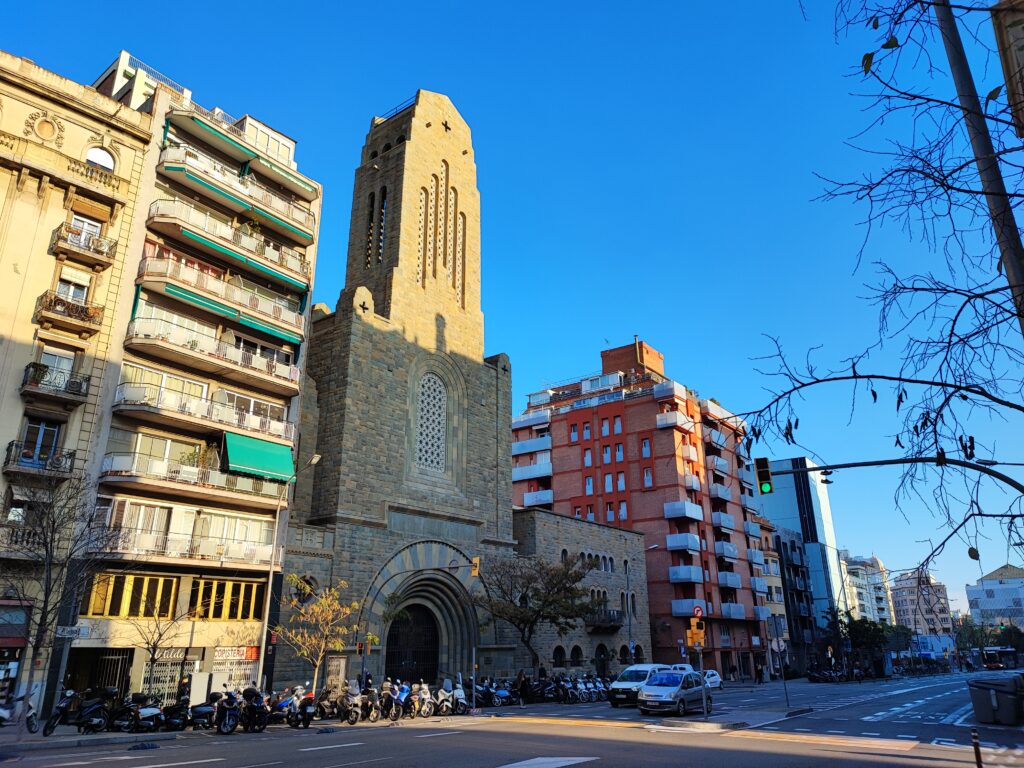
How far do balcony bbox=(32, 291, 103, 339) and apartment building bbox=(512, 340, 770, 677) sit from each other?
37.3m

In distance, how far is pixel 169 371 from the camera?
84.3 ft

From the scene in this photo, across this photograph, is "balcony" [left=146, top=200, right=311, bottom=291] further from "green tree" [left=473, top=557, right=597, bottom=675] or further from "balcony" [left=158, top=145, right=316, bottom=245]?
"green tree" [left=473, top=557, right=597, bottom=675]

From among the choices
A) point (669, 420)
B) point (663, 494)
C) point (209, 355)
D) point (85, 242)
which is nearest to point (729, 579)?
point (663, 494)

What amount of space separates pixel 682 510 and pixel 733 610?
34.8 ft

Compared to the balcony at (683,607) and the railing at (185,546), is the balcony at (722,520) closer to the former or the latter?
the balcony at (683,607)

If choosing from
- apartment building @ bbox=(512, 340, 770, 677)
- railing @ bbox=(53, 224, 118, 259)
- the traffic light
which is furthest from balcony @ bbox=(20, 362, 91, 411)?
apartment building @ bbox=(512, 340, 770, 677)


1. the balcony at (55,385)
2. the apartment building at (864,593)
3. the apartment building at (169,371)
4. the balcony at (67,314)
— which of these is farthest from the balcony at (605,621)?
the apartment building at (864,593)

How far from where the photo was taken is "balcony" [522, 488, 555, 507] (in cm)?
6027

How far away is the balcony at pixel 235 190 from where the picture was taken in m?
26.9

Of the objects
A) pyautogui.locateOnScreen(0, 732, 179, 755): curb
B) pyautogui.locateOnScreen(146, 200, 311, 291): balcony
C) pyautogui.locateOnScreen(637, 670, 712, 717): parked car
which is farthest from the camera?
pyautogui.locateOnScreen(146, 200, 311, 291): balcony

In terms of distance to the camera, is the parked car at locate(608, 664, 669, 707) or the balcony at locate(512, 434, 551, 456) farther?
the balcony at locate(512, 434, 551, 456)

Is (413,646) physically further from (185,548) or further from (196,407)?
(196,407)

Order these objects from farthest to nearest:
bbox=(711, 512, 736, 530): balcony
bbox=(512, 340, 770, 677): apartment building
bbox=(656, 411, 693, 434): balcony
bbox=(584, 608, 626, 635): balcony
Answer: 1. bbox=(711, 512, 736, 530): balcony
2. bbox=(656, 411, 693, 434): balcony
3. bbox=(512, 340, 770, 677): apartment building
4. bbox=(584, 608, 626, 635): balcony

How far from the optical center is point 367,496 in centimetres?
3062
